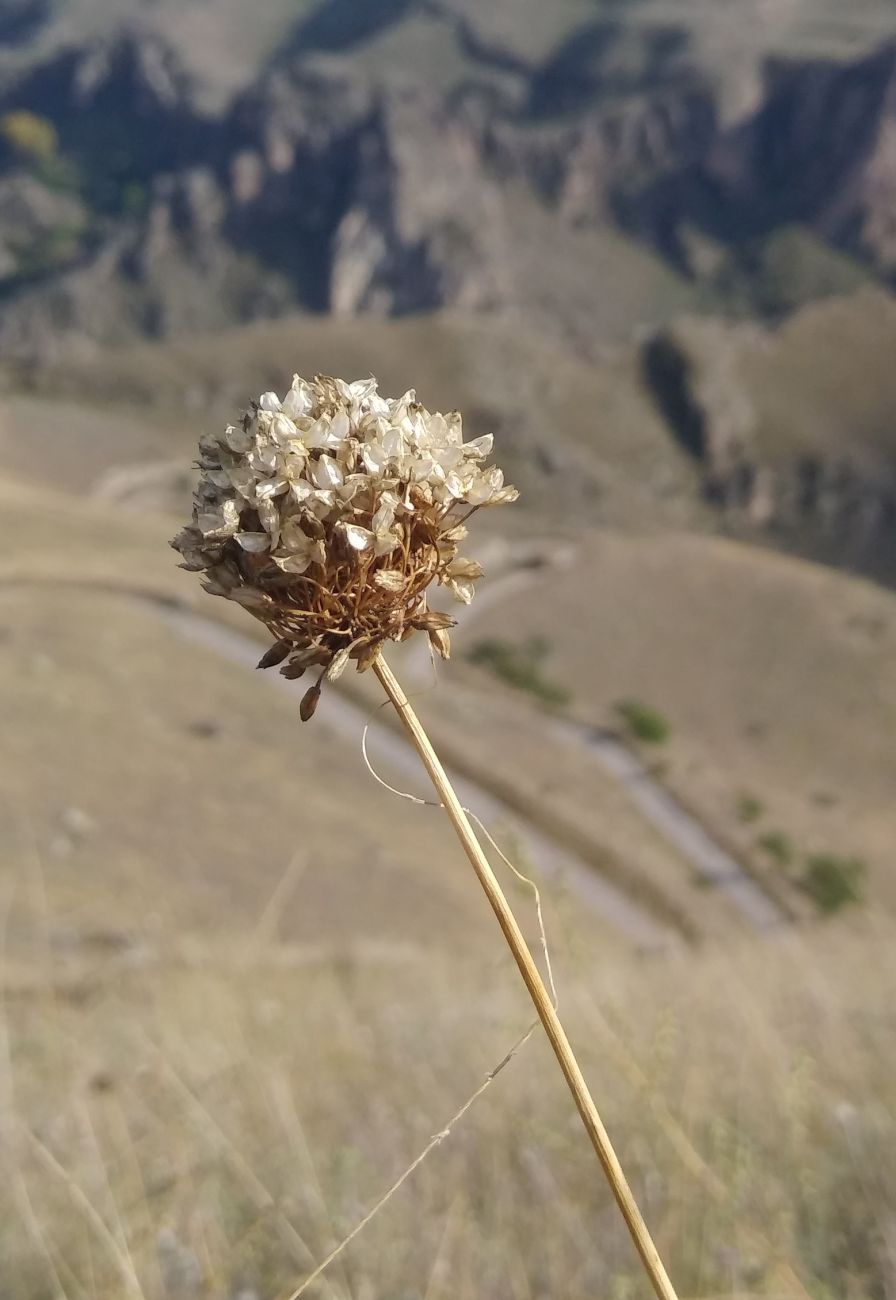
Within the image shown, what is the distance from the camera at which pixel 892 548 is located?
8450 centimetres

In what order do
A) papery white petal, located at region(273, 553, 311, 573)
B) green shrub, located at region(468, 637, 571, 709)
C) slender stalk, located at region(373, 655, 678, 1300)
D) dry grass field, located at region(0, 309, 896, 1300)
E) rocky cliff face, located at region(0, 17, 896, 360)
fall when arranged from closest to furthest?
1. slender stalk, located at region(373, 655, 678, 1300)
2. papery white petal, located at region(273, 553, 311, 573)
3. dry grass field, located at region(0, 309, 896, 1300)
4. green shrub, located at region(468, 637, 571, 709)
5. rocky cliff face, located at region(0, 17, 896, 360)

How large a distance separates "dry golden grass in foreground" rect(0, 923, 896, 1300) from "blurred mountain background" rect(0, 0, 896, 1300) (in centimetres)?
2

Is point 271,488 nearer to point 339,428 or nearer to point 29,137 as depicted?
point 339,428

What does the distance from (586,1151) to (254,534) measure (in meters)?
2.28

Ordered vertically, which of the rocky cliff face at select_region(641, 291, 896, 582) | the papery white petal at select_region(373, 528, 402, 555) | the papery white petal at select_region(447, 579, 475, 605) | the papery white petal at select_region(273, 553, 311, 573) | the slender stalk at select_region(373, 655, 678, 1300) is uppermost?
the papery white petal at select_region(373, 528, 402, 555)

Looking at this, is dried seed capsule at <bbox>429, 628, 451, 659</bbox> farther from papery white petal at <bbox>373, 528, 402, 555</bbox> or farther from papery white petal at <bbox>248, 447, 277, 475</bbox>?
papery white petal at <bbox>248, 447, 277, 475</bbox>

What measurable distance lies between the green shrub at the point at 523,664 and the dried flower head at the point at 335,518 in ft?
95.3

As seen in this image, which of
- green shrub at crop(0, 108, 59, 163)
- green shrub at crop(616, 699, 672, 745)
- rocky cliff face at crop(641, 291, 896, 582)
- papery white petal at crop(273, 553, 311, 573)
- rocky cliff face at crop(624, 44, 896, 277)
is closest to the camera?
papery white petal at crop(273, 553, 311, 573)

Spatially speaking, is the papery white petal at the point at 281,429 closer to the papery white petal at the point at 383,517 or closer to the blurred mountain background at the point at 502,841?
the papery white petal at the point at 383,517

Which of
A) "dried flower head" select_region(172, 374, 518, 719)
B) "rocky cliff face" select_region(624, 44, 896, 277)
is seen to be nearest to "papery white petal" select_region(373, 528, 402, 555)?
"dried flower head" select_region(172, 374, 518, 719)

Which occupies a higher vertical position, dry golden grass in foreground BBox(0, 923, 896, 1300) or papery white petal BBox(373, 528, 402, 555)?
papery white petal BBox(373, 528, 402, 555)

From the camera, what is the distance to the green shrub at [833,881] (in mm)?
22016

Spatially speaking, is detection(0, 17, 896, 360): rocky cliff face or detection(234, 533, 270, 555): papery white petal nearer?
detection(234, 533, 270, 555): papery white petal

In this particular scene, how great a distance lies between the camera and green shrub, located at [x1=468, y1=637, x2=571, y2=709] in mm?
31906
